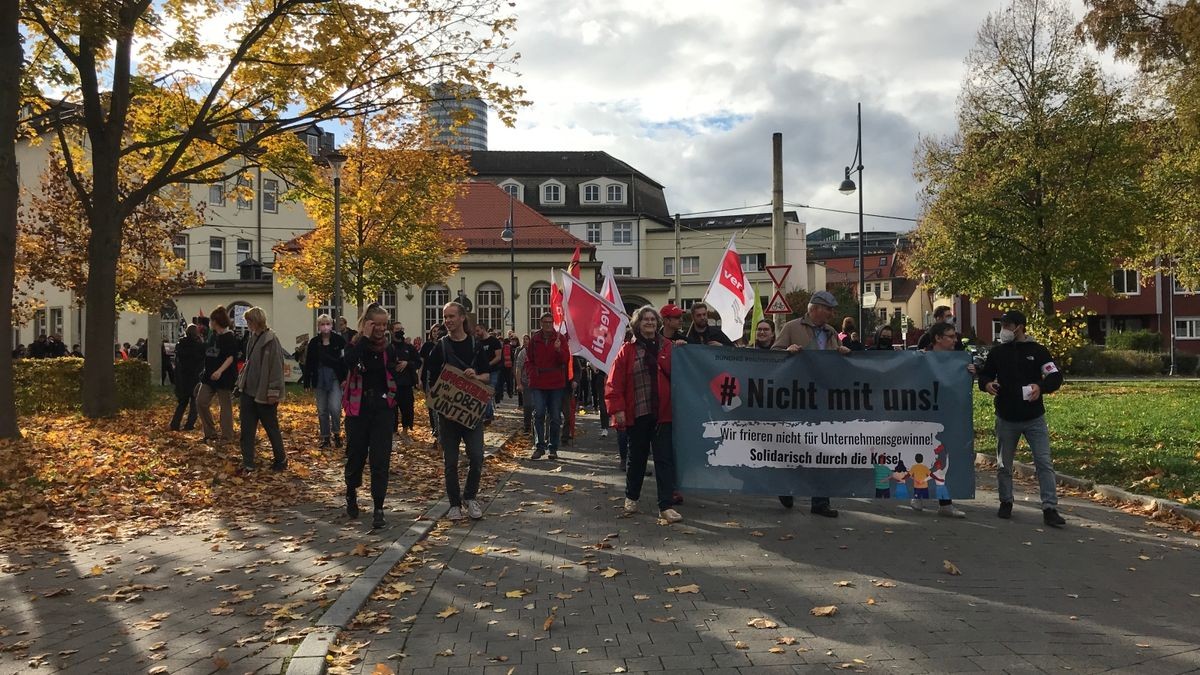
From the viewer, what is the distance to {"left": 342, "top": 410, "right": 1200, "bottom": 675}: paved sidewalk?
15.2 ft

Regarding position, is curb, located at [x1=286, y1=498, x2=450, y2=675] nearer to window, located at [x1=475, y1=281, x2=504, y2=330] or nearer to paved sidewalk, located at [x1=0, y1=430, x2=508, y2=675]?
paved sidewalk, located at [x1=0, y1=430, x2=508, y2=675]

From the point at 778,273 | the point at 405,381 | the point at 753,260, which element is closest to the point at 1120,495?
the point at 778,273

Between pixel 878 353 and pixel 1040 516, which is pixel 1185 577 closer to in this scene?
pixel 1040 516

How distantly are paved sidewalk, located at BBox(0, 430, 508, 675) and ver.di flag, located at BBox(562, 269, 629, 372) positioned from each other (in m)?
2.95

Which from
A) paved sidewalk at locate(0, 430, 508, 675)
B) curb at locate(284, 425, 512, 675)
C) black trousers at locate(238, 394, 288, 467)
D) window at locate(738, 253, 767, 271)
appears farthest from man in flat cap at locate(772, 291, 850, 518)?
window at locate(738, 253, 767, 271)

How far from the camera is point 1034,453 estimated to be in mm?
8203

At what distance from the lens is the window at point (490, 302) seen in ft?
182

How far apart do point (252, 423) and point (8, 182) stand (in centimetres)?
464

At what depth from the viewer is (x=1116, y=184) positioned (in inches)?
1099

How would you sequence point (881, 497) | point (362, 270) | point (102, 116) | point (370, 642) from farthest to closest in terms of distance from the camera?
point (362, 270) < point (102, 116) < point (881, 497) < point (370, 642)

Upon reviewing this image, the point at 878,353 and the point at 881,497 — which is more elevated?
the point at 878,353

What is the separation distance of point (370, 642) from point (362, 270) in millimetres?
27306

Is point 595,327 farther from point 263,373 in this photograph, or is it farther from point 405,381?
point 263,373

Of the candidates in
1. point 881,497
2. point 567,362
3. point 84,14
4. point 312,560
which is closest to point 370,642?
point 312,560
